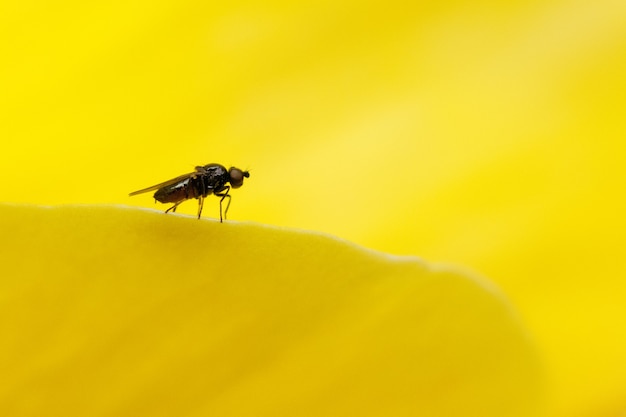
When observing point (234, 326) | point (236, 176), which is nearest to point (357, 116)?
point (236, 176)

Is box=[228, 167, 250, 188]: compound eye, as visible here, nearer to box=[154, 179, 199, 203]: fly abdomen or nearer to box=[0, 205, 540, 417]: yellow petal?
box=[154, 179, 199, 203]: fly abdomen

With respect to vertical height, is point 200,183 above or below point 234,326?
above

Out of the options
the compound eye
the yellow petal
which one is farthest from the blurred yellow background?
the yellow petal

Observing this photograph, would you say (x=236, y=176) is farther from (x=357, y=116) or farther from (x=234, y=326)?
(x=234, y=326)

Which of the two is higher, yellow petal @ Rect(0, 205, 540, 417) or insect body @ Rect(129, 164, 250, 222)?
insect body @ Rect(129, 164, 250, 222)

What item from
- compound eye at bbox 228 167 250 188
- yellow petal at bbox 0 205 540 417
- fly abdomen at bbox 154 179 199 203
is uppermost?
compound eye at bbox 228 167 250 188

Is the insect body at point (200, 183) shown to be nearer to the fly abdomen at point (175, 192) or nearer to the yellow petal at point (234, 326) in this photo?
the fly abdomen at point (175, 192)

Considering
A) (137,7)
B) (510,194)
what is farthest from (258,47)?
(510,194)
